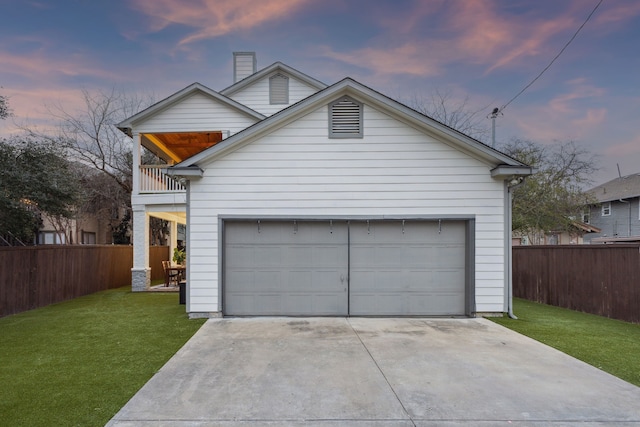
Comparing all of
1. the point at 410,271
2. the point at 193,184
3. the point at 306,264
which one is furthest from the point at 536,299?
the point at 193,184

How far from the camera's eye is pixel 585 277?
9.23m

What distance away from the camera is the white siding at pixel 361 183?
27.5 ft

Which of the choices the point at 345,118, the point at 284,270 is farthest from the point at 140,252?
the point at 345,118

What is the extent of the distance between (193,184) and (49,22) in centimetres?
927

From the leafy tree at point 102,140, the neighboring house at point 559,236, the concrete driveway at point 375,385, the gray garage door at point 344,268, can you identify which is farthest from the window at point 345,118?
the neighboring house at point 559,236

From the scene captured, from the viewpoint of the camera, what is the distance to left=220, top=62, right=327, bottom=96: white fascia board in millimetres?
14729

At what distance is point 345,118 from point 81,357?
22.3 feet

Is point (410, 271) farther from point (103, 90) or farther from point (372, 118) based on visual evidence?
point (103, 90)

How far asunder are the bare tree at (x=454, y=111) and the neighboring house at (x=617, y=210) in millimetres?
8926

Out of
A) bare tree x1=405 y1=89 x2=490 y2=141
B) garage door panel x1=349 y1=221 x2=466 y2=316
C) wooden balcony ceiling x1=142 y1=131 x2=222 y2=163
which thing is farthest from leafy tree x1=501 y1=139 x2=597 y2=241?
wooden balcony ceiling x1=142 y1=131 x2=222 y2=163

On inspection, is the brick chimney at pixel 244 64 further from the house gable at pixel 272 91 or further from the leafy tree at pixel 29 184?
the leafy tree at pixel 29 184

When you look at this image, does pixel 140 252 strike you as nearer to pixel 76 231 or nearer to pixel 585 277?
pixel 76 231

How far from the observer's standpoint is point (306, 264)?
27.9 ft

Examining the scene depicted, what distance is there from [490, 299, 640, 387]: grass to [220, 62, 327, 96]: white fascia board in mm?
10851
